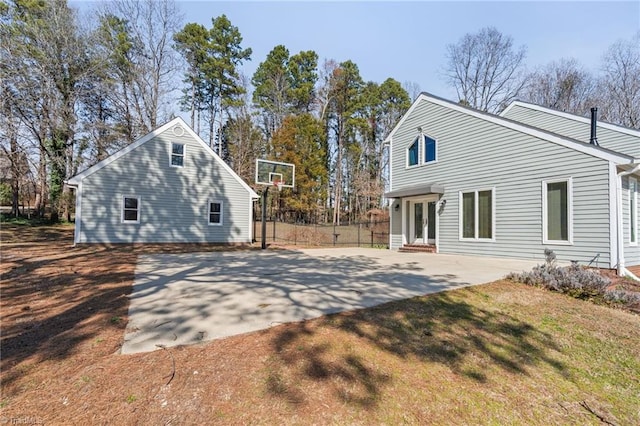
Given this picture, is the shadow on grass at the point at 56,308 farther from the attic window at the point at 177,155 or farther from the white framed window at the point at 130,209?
the attic window at the point at 177,155

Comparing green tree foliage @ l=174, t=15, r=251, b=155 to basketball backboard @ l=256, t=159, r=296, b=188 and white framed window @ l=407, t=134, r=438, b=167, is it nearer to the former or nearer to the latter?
basketball backboard @ l=256, t=159, r=296, b=188

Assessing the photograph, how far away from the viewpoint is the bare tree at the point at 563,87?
21.2m

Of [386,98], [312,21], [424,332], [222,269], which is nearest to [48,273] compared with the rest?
[222,269]

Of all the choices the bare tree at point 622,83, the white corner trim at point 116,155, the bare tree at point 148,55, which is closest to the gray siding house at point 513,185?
the white corner trim at point 116,155

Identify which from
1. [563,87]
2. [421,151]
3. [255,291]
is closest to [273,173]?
[421,151]

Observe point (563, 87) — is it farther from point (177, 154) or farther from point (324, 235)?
point (177, 154)

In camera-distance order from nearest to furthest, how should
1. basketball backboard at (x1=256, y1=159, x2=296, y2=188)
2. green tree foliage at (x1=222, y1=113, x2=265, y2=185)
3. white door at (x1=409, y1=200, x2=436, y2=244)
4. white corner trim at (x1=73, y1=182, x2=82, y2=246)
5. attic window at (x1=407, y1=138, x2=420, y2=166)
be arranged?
1. white door at (x1=409, y1=200, x2=436, y2=244)
2. white corner trim at (x1=73, y1=182, x2=82, y2=246)
3. attic window at (x1=407, y1=138, x2=420, y2=166)
4. basketball backboard at (x1=256, y1=159, x2=296, y2=188)
5. green tree foliage at (x1=222, y1=113, x2=265, y2=185)

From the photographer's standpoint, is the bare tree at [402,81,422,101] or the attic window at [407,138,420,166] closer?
the attic window at [407,138,420,166]

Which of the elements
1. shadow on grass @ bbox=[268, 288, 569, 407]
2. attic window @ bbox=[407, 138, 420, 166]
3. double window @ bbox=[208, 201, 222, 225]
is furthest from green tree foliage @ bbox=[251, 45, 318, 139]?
shadow on grass @ bbox=[268, 288, 569, 407]

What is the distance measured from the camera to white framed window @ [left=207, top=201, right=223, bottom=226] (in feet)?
51.5

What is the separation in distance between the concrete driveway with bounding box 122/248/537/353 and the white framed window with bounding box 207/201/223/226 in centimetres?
714

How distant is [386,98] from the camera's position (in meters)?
31.0

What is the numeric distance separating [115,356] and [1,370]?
847 mm

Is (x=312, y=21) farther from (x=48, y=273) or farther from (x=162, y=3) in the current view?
(x=162, y=3)
